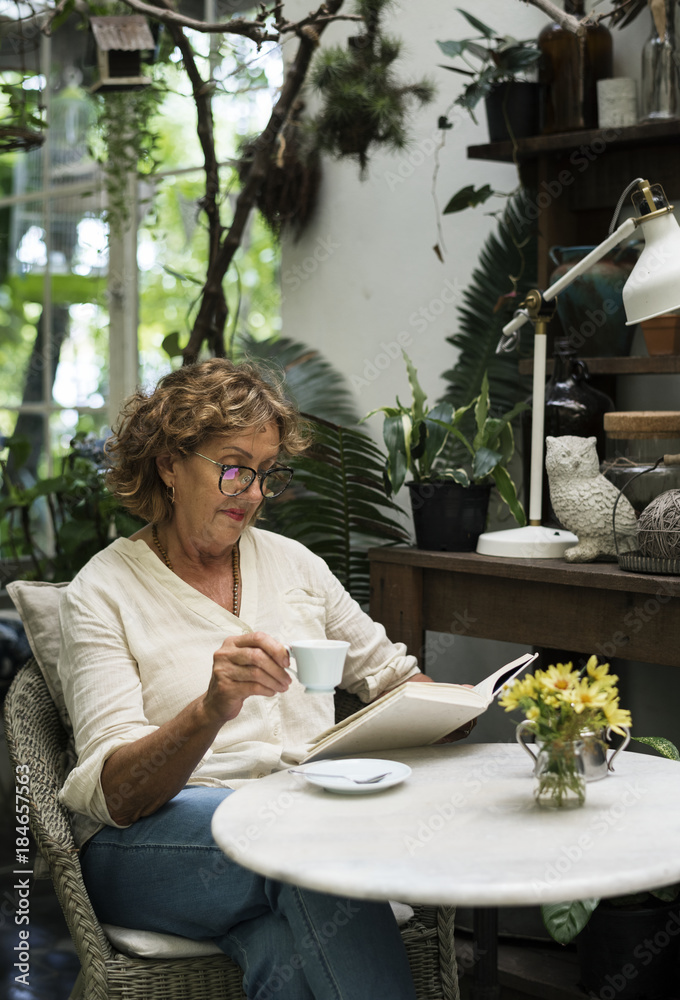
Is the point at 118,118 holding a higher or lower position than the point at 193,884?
higher

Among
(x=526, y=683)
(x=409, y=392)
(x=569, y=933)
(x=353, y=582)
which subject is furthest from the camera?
(x=409, y=392)

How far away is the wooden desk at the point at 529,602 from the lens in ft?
6.37

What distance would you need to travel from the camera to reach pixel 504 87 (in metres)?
2.43

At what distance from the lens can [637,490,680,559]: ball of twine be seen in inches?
75.0

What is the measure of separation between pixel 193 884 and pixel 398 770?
345mm

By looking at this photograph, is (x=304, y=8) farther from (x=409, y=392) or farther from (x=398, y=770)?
(x=398, y=770)

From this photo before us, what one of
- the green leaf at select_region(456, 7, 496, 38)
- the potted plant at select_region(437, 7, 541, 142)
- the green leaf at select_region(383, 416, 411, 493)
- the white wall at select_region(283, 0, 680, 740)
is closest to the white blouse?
the green leaf at select_region(383, 416, 411, 493)

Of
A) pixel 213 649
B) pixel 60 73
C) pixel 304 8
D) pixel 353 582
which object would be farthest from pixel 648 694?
pixel 60 73

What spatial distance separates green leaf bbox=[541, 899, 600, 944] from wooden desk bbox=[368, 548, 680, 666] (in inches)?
18.2

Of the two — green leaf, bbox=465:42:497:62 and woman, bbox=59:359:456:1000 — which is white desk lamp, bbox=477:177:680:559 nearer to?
woman, bbox=59:359:456:1000

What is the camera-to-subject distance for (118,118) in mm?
3207

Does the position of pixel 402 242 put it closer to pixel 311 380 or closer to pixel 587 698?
pixel 311 380

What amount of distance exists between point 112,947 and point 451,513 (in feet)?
3.84

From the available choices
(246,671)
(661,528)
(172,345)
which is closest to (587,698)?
(246,671)
